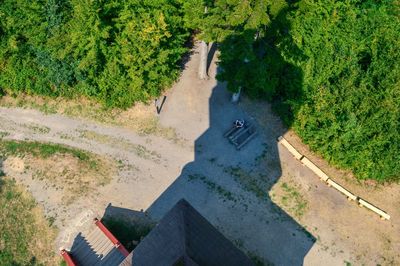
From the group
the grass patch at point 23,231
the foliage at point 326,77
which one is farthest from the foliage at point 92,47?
the grass patch at point 23,231

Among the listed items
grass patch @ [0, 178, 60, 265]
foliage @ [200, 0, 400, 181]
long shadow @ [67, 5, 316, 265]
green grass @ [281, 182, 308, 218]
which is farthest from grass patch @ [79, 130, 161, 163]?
green grass @ [281, 182, 308, 218]

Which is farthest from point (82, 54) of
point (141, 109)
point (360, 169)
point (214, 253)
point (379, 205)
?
point (379, 205)

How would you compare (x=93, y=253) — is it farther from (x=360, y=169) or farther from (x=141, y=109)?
(x=360, y=169)

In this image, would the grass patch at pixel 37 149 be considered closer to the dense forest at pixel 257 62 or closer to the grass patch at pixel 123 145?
the grass patch at pixel 123 145

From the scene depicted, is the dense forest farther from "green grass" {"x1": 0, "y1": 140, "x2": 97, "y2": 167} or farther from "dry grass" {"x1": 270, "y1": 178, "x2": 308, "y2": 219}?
"green grass" {"x1": 0, "y1": 140, "x2": 97, "y2": 167}

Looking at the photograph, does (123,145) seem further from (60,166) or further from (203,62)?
(203,62)

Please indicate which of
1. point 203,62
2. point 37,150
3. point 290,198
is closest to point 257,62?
point 203,62
